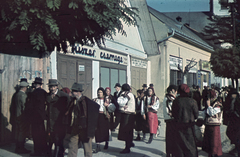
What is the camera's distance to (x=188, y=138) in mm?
5594

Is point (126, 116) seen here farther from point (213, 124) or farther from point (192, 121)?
point (192, 121)

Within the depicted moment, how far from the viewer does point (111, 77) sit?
15867 mm

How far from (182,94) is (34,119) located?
331 centimetres

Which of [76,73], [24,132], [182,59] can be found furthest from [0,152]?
[182,59]

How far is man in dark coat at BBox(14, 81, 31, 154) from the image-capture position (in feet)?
23.0

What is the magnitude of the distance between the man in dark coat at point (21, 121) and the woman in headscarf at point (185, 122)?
11.6 feet

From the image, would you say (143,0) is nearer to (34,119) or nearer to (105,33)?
(105,33)

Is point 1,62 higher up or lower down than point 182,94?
higher up

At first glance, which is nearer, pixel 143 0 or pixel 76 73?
pixel 76 73

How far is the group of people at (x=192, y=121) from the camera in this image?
219 inches

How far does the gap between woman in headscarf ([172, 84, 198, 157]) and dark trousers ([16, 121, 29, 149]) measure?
11.8 ft

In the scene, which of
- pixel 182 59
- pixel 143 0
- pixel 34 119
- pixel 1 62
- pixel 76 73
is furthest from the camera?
pixel 182 59

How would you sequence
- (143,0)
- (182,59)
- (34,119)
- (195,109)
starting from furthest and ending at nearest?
(182,59)
(143,0)
(34,119)
(195,109)

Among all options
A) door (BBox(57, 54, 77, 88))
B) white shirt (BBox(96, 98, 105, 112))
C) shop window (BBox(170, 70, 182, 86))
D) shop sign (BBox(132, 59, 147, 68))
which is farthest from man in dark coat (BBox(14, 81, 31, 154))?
shop window (BBox(170, 70, 182, 86))
